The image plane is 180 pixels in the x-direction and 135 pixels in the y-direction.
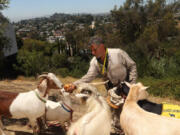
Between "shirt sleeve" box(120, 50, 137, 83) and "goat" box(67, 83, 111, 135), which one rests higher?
"shirt sleeve" box(120, 50, 137, 83)

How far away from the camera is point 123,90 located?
125 inches

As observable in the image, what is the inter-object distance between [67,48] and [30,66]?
6009 millimetres

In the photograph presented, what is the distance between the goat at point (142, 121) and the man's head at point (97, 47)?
2.77 ft

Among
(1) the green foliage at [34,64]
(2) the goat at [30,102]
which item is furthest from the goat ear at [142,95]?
(1) the green foliage at [34,64]

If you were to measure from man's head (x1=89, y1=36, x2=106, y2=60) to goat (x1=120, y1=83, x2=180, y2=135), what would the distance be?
844 mm

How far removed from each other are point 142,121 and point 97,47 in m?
1.36

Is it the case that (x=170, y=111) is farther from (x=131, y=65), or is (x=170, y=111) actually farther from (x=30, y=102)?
(x=30, y=102)

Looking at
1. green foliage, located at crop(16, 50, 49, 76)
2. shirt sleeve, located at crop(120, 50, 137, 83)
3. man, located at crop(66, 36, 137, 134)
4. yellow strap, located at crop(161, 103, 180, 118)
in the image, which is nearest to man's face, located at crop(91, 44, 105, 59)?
man, located at crop(66, 36, 137, 134)

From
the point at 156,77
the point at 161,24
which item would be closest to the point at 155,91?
the point at 156,77

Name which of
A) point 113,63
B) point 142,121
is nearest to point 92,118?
point 142,121

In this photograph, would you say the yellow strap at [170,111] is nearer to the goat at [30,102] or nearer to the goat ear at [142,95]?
the goat ear at [142,95]

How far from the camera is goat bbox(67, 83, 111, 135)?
2102 mm

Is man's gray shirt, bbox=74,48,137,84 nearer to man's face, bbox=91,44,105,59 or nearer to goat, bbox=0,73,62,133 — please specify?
man's face, bbox=91,44,105,59

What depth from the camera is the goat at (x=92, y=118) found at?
210 centimetres
